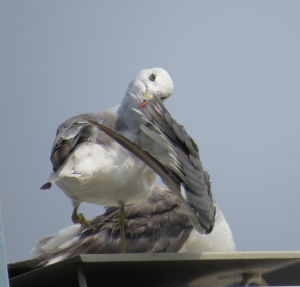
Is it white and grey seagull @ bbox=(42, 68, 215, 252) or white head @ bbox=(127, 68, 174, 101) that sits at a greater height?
white head @ bbox=(127, 68, 174, 101)

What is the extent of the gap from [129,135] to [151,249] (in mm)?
626

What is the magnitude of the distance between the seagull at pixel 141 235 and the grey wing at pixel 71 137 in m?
0.64

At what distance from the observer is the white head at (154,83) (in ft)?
6.49

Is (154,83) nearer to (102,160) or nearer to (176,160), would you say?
(102,160)

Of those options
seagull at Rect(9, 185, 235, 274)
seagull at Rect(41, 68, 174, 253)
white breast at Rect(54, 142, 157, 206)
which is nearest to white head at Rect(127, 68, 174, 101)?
seagull at Rect(41, 68, 174, 253)

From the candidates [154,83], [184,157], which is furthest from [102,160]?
[154,83]

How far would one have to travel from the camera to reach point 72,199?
6.17 ft

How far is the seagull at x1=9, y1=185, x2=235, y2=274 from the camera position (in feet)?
7.29

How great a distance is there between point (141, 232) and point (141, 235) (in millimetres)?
11

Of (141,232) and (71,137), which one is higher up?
(71,137)

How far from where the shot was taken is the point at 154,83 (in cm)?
200

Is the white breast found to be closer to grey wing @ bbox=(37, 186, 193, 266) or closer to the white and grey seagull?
the white and grey seagull

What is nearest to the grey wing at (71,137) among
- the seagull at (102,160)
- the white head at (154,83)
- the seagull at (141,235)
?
the seagull at (102,160)

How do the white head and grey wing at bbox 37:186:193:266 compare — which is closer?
the white head
